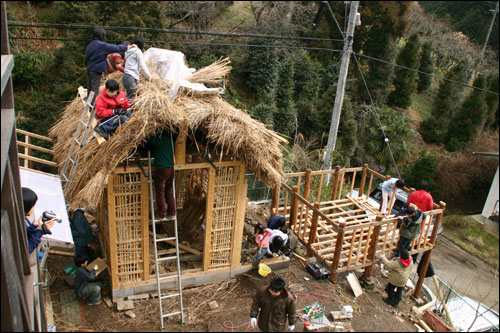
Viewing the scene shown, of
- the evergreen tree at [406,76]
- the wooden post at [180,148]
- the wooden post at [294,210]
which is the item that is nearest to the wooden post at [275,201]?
the wooden post at [294,210]

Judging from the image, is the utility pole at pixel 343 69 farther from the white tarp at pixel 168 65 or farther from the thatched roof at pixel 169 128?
the thatched roof at pixel 169 128

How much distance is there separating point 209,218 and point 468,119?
66.1 ft

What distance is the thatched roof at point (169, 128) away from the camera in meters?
6.17

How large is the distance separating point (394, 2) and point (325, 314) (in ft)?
63.8

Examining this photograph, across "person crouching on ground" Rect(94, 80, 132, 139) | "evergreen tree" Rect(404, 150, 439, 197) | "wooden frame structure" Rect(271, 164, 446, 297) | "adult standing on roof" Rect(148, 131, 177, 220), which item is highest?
"person crouching on ground" Rect(94, 80, 132, 139)

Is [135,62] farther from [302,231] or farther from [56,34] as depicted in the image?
[56,34]

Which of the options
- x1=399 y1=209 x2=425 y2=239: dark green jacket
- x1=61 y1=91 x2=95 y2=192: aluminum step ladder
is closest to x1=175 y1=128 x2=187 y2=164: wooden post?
x1=61 y1=91 x2=95 y2=192: aluminum step ladder

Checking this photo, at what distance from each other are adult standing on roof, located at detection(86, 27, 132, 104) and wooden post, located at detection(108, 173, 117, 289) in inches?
82.2

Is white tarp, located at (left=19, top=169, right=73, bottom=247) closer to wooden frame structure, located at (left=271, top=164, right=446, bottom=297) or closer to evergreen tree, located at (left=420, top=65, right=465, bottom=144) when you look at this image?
wooden frame structure, located at (left=271, top=164, right=446, bottom=297)

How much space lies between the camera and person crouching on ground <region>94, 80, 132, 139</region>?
6367 mm

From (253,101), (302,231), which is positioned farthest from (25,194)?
(253,101)

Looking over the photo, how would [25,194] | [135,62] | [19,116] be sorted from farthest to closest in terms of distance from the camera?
[19,116] < [135,62] < [25,194]

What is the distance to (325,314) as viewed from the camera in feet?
24.6

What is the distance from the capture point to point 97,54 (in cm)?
757
